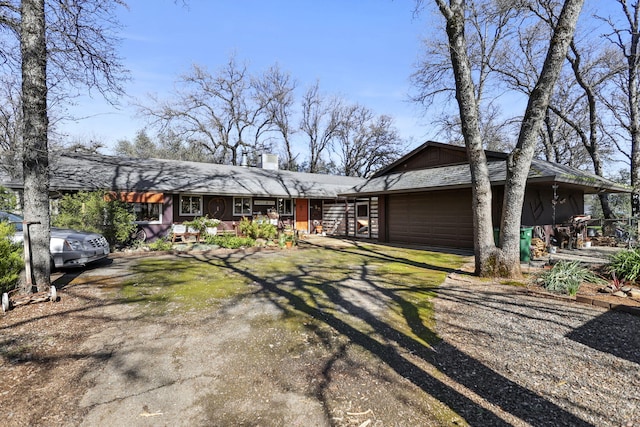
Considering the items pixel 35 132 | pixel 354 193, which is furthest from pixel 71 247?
pixel 354 193

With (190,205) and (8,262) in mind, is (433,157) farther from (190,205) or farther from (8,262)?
(8,262)

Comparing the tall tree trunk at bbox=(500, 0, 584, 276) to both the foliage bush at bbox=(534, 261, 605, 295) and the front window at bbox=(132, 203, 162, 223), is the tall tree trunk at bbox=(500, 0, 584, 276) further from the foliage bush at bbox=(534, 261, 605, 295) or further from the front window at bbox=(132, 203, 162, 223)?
the front window at bbox=(132, 203, 162, 223)

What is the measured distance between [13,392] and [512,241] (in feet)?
24.8

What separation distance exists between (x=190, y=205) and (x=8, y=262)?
32.2 ft

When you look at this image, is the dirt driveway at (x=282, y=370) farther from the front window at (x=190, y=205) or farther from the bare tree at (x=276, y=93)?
the bare tree at (x=276, y=93)

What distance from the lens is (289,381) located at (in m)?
2.75

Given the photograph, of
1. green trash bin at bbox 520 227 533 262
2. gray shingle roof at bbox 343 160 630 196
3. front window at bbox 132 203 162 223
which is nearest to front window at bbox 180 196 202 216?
front window at bbox 132 203 162 223

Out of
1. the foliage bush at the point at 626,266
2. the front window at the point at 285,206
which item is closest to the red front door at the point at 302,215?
the front window at the point at 285,206

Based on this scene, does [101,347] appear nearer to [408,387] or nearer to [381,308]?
[408,387]

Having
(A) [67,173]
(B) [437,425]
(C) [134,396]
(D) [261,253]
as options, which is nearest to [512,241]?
(B) [437,425]

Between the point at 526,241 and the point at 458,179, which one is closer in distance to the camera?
the point at 526,241

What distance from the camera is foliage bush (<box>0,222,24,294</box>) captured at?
4.67 metres

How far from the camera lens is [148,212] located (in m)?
13.0

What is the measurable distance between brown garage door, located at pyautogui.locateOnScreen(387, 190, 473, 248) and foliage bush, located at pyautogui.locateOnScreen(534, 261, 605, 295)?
504 centimetres
